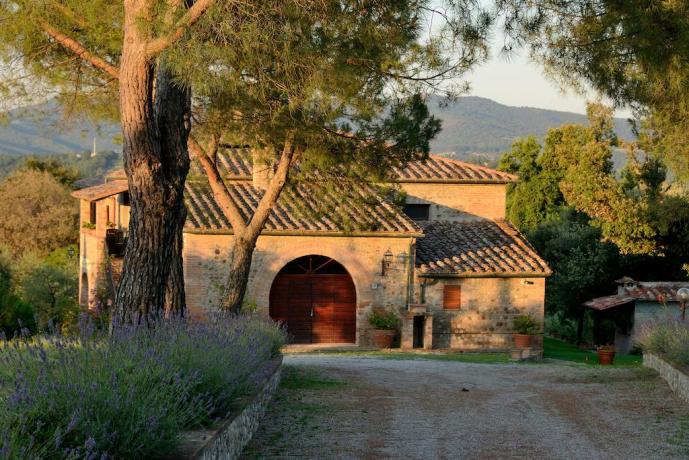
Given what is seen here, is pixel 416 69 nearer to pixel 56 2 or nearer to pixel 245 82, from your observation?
pixel 245 82

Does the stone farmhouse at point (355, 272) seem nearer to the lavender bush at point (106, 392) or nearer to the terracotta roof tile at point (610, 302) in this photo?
the terracotta roof tile at point (610, 302)

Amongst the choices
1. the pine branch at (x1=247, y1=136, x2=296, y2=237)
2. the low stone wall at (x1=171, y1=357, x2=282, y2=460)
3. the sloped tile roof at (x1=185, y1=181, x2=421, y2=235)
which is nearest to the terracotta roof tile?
the sloped tile roof at (x1=185, y1=181, x2=421, y2=235)

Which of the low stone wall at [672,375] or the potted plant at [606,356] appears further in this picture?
the potted plant at [606,356]

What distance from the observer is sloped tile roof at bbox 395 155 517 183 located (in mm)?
30188

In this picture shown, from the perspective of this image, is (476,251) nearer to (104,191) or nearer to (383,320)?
(383,320)

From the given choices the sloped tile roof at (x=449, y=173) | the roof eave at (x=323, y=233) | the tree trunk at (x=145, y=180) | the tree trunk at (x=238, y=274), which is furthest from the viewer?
the sloped tile roof at (x=449, y=173)

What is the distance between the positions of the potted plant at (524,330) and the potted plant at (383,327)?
3545 millimetres

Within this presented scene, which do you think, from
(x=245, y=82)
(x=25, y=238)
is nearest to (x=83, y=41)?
(x=245, y=82)

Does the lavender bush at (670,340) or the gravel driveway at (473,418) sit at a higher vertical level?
the lavender bush at (670,340)

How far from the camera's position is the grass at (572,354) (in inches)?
931

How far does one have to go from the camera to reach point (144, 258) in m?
9.39

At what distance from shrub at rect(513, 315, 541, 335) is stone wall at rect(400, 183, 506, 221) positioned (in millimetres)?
4419

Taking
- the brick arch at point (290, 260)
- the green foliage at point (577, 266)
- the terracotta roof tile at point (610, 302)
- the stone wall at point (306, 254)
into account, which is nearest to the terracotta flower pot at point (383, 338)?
the stone wall at point (306, 254)

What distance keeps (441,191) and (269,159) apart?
13.2 meters
